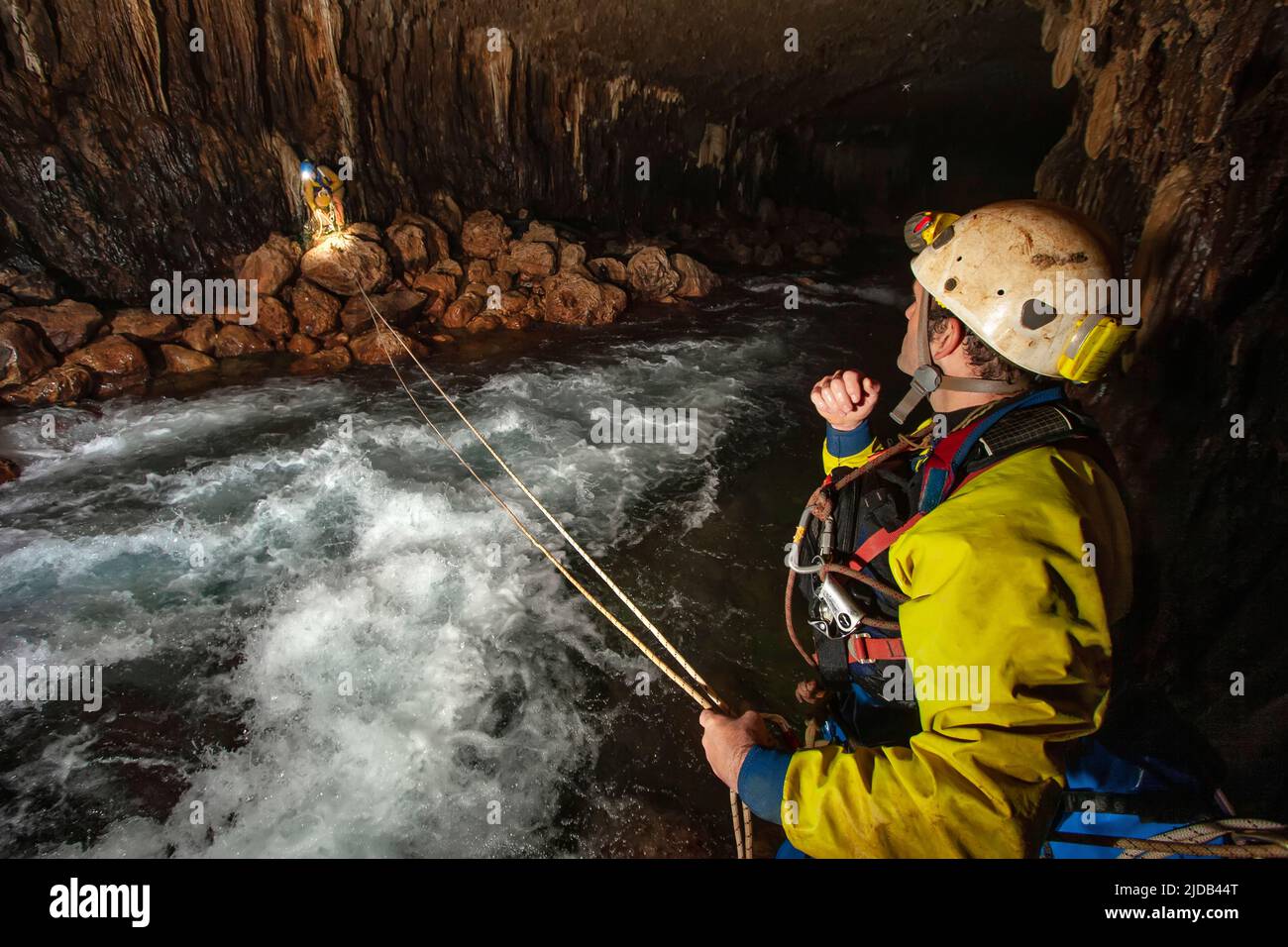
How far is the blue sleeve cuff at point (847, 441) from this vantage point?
2643 millimetres

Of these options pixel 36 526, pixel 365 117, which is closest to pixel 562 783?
pixel 36 526

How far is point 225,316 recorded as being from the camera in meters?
8.47

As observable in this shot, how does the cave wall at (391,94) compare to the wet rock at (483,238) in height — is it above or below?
above

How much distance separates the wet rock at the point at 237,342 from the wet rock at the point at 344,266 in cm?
142

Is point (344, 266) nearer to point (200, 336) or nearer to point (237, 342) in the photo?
point (237, 342)

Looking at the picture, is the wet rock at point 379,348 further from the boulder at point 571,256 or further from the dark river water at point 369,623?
the boulder at point 571,256

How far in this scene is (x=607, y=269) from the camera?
11.7 meters

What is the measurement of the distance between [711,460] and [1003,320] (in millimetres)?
4789

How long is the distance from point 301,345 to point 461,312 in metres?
2.57

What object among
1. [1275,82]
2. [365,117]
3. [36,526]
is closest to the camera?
[1275,82]

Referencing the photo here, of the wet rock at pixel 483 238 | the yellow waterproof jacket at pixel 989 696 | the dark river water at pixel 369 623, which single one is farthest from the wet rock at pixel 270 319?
the yellow waterproof jacket at pixel 989 696

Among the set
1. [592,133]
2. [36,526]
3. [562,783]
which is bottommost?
[562,783]

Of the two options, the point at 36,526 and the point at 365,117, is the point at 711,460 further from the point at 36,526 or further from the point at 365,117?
the point at 365,117

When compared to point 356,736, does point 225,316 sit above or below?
above
